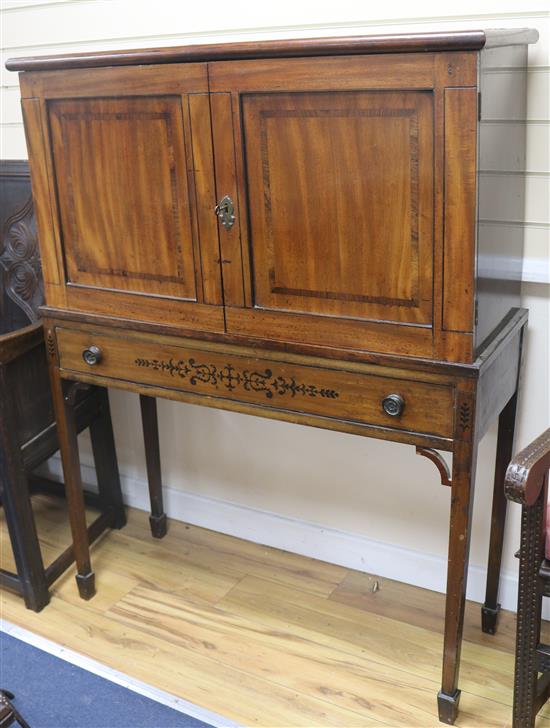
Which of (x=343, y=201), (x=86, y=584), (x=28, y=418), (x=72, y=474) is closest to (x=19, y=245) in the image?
(x=28, y=418)

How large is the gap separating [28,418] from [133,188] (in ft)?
2.69

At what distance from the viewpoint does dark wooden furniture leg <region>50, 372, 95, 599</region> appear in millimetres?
2346

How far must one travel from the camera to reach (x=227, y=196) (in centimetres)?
188

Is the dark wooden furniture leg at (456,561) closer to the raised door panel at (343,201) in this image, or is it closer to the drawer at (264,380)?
the drawer at (264,380)

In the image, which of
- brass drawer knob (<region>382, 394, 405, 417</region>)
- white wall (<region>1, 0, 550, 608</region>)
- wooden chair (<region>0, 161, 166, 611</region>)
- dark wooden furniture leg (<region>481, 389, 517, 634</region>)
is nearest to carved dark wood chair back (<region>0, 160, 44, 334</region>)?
wooden chair (<region>0, 161, 166, 611</region>)

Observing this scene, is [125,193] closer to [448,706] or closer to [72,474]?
[72,474]

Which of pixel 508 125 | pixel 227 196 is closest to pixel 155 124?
pixel 227 196

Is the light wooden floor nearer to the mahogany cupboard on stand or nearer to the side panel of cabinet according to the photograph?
the mahogany cupboard on stand

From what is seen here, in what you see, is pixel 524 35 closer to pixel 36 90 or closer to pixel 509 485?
pixel 509 485

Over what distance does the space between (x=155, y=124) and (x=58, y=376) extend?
769mm

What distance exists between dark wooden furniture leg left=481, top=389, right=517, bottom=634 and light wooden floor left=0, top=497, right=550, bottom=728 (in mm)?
74

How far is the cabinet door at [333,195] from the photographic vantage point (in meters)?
1.66

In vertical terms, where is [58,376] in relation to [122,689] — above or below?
above

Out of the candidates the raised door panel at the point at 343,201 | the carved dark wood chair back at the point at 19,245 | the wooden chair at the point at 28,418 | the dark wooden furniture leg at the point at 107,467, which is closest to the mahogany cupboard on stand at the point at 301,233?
the raised door panel at the point at 343,201
